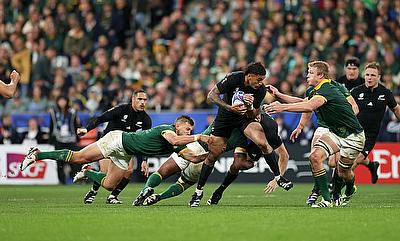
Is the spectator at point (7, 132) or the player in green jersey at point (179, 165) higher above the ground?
the player in green jersey at point (179, 165)

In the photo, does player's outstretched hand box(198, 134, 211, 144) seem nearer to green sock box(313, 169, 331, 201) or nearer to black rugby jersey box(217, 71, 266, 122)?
black rugby jersey box(217, 71, 266, 122)

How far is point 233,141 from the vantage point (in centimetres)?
1633

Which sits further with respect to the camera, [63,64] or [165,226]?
[63,64]

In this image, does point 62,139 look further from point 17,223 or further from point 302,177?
point 17,223

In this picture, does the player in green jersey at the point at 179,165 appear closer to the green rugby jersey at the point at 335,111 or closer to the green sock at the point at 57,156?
the green sock at the point at 57,156

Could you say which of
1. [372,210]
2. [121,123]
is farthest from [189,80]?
[372,210]

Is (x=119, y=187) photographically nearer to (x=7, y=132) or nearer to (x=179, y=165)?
(x=179, y=165)

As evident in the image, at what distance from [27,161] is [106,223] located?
4034 mm

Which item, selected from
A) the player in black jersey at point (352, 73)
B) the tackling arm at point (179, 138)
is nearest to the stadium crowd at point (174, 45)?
the player in black jersey at point (352, 73)

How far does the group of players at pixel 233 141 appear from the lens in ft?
48.9

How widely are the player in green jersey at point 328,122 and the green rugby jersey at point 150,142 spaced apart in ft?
7.30

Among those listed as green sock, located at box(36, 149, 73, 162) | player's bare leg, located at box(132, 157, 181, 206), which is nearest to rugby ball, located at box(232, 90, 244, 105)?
player's bare leg, located at box(132, 157, 181, 206)

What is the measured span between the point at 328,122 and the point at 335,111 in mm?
314

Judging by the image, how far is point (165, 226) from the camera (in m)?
11.6
